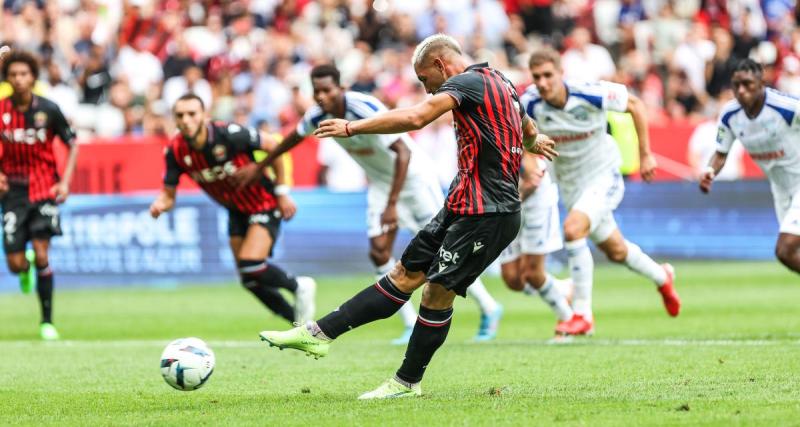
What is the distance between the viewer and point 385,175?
12.6 metres

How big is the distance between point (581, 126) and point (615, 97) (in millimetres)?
484

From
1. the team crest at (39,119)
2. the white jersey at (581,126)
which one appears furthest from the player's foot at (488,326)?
the team crest at (39,119)

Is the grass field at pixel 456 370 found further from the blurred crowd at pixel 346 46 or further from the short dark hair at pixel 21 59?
the blurred crowd at pixel 346 46

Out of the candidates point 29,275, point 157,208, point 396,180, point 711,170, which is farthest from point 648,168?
point 29,275

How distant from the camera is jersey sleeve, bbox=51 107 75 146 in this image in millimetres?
13453

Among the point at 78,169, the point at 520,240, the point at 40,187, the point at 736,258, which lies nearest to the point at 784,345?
the point at 520,240

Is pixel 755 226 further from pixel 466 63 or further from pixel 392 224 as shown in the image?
pixel 466 63

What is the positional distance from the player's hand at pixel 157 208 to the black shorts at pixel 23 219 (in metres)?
2.04

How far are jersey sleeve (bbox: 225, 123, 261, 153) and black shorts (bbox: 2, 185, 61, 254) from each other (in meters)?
2.45

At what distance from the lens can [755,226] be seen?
827 inches

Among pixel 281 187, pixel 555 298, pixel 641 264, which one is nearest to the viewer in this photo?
pixel 555 298

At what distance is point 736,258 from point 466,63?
14402mm

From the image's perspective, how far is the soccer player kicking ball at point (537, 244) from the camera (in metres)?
11.9

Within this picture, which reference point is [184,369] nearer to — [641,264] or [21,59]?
[641,264]
